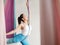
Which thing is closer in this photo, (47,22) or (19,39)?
(19,39)

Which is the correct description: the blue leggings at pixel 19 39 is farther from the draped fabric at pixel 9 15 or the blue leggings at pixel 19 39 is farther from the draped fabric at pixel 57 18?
the draped fabric at pixel 57 18

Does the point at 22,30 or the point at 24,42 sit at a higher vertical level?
the point at 22,30

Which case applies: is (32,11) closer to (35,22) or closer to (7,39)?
(35,22)

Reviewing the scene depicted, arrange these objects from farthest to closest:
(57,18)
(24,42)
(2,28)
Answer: (57,18) → (24,42) → (2,28)

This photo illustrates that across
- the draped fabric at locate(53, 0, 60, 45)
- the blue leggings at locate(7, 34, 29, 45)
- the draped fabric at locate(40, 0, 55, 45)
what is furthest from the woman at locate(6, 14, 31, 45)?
the draped fabric at locate(53, 0, 60, 45)

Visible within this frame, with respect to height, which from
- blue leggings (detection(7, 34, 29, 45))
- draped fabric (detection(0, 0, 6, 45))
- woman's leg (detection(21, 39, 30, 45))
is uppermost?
draped fabric (detection(0, 0, 6, 45))

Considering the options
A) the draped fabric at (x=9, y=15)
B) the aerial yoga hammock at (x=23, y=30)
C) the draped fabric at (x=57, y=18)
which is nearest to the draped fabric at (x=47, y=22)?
the draped fabric at (x=57, y=18)

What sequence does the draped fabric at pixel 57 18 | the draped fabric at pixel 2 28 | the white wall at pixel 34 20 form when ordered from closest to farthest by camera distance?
the draped fabric at pixel 2 28 < the white wall at pixel 34 20 < the draped fabric at pixel 57 18

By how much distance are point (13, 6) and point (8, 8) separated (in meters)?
0.06

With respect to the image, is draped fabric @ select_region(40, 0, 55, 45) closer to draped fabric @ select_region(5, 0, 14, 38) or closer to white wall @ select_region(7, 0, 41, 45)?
white wall @ select_region(7, 0, 41, 45)

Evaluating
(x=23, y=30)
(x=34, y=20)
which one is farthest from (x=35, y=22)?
(x=23, y=30)

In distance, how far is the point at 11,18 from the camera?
1.16 m

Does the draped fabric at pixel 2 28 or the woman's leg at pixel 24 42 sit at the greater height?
the draped fabric at pixel 2 28

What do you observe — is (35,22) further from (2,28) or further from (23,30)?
(2,28)
